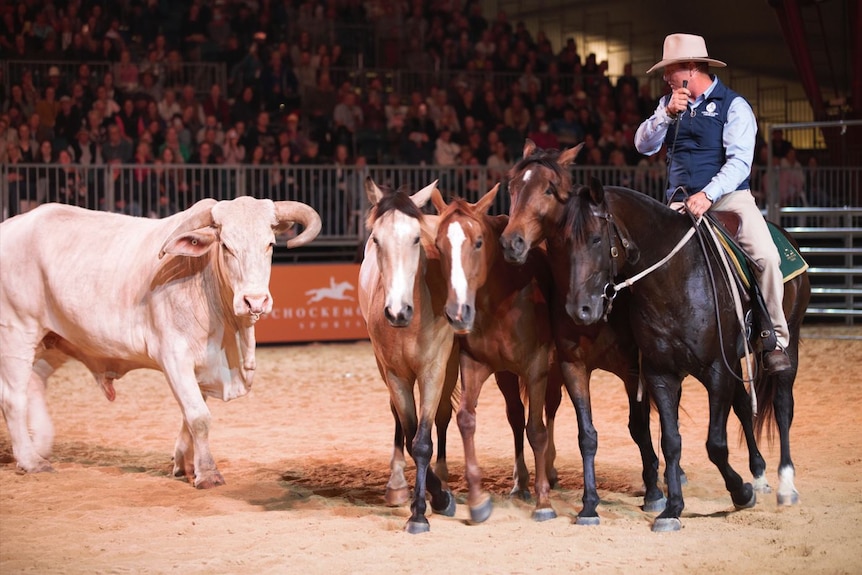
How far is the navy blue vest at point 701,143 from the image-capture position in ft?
21.0

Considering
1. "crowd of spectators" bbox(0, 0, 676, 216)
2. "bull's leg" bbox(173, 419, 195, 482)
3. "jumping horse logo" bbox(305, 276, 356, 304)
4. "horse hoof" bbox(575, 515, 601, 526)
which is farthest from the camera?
"crowd of spectators" bbox(0, 0, 676, 216)

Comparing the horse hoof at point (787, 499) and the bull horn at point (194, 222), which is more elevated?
the bull horn at point (194, 222)

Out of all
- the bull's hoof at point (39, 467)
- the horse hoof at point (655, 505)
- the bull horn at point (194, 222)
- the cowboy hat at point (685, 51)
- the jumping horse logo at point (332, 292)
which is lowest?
the bull's hoof at point (39, 467)

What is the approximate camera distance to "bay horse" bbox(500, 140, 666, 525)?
229 inches

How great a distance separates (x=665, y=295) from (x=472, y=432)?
1.34 metres

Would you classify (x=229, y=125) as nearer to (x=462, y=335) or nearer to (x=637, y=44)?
(x=637, y=44)

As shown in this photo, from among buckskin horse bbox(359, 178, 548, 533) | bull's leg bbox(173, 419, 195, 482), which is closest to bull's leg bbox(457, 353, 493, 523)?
buckskin horse bbox(359, 178, 548, 533)

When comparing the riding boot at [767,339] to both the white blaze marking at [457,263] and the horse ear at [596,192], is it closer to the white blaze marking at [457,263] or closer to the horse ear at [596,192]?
→ the horse ear at [596,192]

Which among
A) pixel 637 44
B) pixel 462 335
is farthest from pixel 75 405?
pixel 637 44

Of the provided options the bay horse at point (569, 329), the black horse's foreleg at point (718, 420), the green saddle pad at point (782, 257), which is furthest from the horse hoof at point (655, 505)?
the green saddle pad at point (782, 257)

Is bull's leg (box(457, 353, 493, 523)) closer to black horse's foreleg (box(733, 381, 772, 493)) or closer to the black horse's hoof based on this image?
the black horse's hoof

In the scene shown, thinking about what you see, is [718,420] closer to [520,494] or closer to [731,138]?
[520,494]

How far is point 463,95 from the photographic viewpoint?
18109 mm

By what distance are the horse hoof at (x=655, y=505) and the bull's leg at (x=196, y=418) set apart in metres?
2.79
